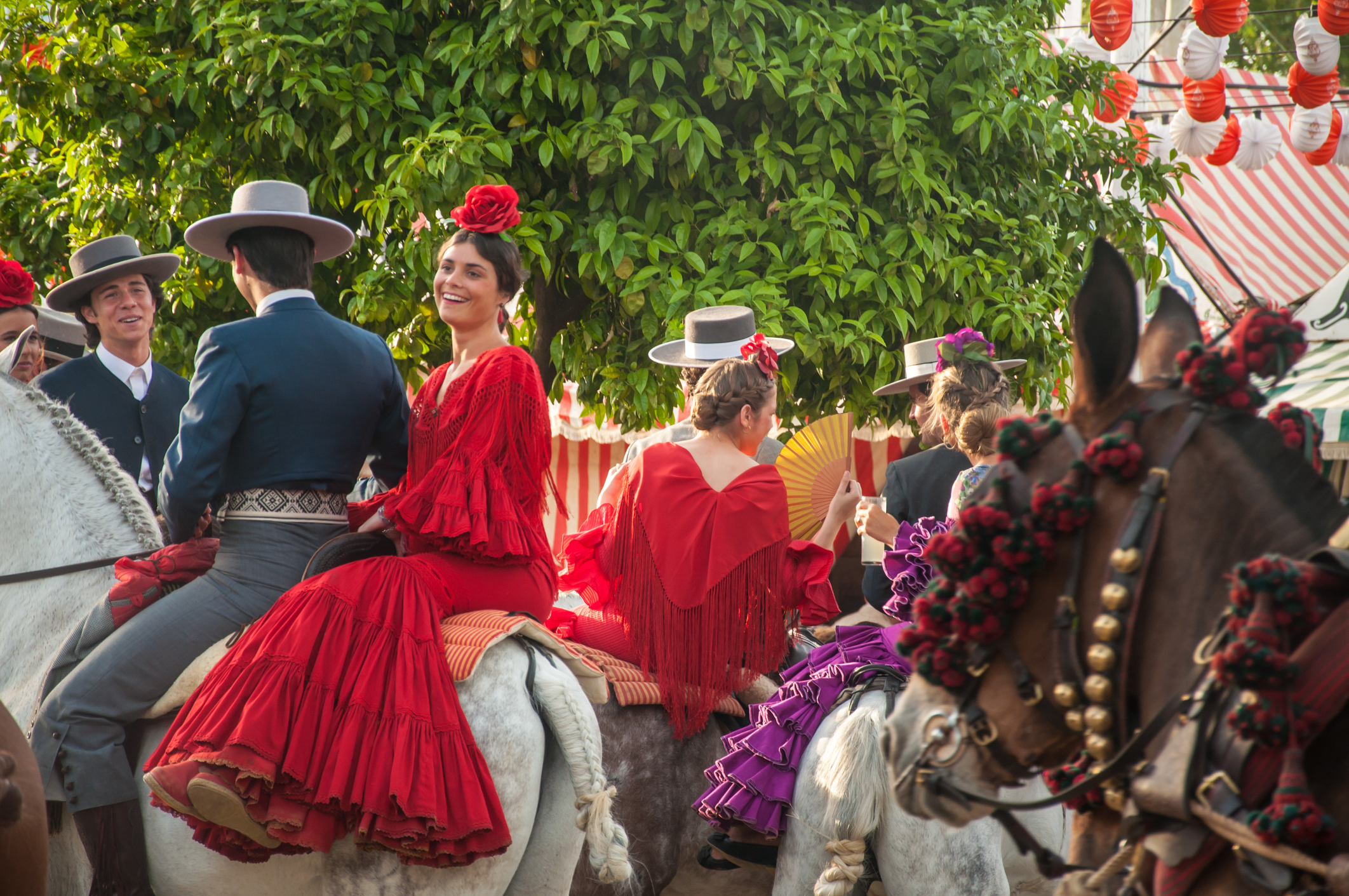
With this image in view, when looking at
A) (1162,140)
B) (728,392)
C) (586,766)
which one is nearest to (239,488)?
(586,766)

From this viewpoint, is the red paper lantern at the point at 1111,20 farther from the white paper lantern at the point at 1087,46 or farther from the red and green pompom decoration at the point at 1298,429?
the red and green pompom decoration at the point at 1298,429

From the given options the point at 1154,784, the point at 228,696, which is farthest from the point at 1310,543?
the point at 228,696

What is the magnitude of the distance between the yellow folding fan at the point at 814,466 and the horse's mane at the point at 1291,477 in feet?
9.31

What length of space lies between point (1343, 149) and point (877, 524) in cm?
991

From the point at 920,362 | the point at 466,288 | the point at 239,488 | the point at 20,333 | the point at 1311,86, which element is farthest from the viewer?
the point at 1311,86

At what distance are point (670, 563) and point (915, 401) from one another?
1559mm

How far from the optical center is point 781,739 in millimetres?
3701

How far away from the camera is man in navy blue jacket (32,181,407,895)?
10.4ft

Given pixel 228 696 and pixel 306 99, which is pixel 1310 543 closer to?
pixel 228 696

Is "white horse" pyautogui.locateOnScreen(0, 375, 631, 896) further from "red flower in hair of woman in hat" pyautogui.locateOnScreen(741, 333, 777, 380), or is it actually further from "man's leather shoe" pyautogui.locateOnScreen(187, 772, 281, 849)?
"red flower in hair of woman in hat" pyautogui.locateOnScreen(741, 333, 777, 380)

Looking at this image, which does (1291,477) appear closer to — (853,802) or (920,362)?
(853,802)

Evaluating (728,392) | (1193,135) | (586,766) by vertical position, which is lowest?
(586,766)

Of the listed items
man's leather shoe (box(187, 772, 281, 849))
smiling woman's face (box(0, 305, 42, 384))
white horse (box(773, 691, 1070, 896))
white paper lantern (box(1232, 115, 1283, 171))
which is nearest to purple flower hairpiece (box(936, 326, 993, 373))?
white horse (box(773, 691, 1070, 896))

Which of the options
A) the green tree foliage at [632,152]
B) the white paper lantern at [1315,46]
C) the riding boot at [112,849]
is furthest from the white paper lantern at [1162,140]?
the riding boot at [112,849]
